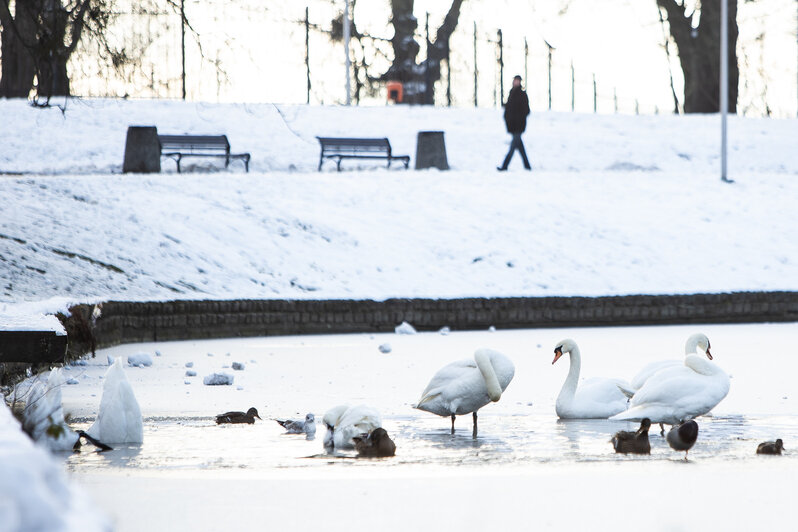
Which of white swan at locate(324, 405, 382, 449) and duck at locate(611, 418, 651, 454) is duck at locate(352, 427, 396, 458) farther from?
duck at locate(611, 418, 651, 454)

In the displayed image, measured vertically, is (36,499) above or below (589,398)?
above

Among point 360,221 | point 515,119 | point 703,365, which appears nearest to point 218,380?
point 703,365

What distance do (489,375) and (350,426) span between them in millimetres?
985

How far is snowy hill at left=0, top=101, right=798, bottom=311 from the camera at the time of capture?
15195 mm

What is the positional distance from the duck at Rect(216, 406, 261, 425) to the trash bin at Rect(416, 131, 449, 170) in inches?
680

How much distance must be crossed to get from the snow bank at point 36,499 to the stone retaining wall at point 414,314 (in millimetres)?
8949

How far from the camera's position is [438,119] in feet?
97.2

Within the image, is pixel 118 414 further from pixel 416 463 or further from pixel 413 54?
pixel 413 54

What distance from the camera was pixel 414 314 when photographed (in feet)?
49.1

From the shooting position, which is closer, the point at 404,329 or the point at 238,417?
the point at 238,417

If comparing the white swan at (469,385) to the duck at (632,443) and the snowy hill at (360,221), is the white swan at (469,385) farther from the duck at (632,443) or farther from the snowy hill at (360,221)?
the snowy hill at (360,221)

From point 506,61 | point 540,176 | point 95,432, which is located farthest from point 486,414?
point 506,61

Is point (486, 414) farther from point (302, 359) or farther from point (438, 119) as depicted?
point (438, 119)

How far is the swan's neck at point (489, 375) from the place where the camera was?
277 inches
